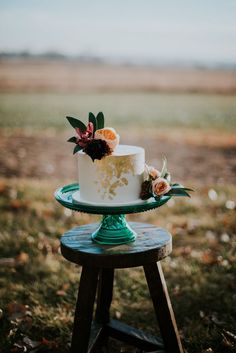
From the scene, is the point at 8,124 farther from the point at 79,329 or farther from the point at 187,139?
the point at 79,329

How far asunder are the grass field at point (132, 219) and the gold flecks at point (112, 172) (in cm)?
126

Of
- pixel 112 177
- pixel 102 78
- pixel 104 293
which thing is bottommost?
pixel 104 293

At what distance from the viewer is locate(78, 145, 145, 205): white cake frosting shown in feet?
8.53

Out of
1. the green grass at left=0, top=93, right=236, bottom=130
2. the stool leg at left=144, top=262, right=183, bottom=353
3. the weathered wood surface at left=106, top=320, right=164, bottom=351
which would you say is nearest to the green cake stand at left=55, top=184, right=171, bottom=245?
the stool leg at left=144, top=262, right=183, bottom=353

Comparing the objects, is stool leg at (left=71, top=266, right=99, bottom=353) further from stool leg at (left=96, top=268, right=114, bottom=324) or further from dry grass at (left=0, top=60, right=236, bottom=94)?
dry grass at (left=0, top=60, right=236, bottom=94)

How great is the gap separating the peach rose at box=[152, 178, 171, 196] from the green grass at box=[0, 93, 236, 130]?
35.0ft

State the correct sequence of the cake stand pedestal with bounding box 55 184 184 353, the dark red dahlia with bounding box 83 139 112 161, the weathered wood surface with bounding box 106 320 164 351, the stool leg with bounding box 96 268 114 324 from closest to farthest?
the dark red dahlia with bounding box 83 139 112 161
the cake stand pedestal with bounding box 55 184 184 353
the weathered wood surface with bounding box 106 320 164 351
the stool leg with bounding box 96 268 114 324

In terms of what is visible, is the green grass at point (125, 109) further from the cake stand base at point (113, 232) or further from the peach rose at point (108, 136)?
the peach rose at point (108, 136)

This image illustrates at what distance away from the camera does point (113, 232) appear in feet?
9.25

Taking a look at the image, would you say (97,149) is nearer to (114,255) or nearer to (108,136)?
(108,136)

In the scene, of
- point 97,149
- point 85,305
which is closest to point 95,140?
point 97,149

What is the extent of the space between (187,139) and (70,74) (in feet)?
49.3

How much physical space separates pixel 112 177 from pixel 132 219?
333cm

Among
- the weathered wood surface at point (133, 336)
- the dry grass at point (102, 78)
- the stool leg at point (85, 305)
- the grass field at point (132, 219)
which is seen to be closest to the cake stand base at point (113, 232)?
the stool leg at point (85, 305)
